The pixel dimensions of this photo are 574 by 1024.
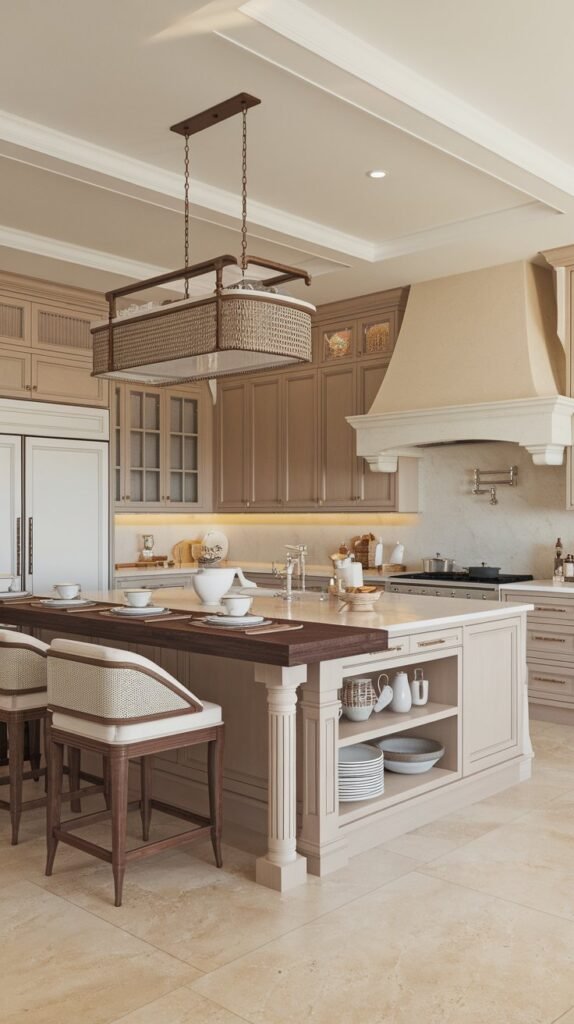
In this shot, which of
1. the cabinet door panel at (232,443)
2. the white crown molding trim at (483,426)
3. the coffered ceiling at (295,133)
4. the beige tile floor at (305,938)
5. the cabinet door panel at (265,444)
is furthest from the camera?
the cabinet door panel at (232,443)

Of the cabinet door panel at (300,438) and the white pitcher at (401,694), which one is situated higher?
the cabinet door panel at (300,438)

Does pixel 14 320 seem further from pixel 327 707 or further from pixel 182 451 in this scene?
pixel 327 707

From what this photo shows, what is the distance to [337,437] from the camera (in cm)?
704

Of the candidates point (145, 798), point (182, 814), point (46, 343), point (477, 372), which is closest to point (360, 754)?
point (182, 814)

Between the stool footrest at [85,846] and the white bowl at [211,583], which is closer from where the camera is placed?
the stool footrest at [85,846]

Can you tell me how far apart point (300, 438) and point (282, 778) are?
15.1ft

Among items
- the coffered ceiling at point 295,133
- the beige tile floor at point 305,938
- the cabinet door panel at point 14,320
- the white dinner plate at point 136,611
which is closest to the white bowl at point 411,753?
the beige tile floor at point 305,938

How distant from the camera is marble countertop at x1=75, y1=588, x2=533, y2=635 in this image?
3.54m

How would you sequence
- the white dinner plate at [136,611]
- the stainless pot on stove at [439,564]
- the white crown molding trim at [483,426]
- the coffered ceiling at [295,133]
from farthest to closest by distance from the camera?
the stainless pot on stove at [439,564] < the white crown molding trim at [483,426] < the white dinner plate at [136,611] < the coffered ceiling at [295,133]

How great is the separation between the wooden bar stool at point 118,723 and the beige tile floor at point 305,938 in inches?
6.5

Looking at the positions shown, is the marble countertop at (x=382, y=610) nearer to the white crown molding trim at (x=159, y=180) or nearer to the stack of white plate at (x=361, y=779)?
the stack of white plate at (x=361, y=779)

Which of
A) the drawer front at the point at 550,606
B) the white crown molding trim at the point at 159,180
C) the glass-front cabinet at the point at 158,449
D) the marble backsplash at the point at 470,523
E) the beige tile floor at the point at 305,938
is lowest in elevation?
the beige tile floor at the point at 305,938

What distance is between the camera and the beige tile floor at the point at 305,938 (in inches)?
89.6

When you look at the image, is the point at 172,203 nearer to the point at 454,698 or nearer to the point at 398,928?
the point at 454,698
